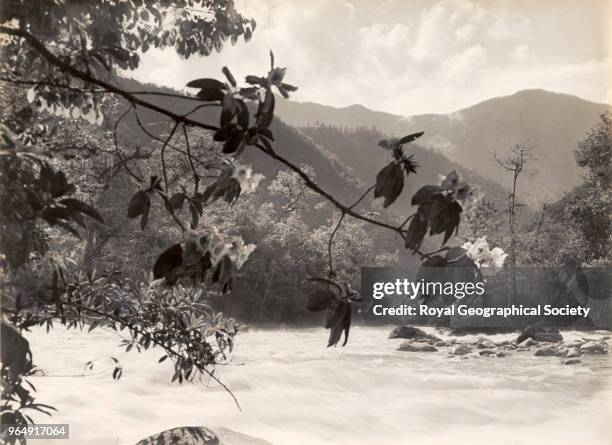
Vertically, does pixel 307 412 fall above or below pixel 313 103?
below

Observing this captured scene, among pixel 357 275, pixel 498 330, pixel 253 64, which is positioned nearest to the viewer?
pixel 253 64

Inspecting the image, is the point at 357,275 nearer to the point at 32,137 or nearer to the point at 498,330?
the point at 498,330

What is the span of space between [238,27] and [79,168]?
88cm

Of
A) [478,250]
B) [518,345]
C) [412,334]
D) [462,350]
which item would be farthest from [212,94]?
[462,350]

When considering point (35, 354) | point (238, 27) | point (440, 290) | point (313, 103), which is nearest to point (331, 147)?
point (313, 103)

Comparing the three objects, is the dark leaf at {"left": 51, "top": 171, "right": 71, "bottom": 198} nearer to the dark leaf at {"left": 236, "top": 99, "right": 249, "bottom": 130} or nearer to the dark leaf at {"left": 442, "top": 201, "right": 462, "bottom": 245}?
the dark leaf at {"left": 236, "top": 99, "right": 249, "bottom": 130}

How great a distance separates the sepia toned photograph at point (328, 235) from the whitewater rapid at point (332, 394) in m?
0.01

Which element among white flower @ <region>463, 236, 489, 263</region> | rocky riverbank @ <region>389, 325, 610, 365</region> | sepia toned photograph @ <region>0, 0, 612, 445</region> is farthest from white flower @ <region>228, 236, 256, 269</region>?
rocky riverbank @ <region>389, 325, 610, 365</region>

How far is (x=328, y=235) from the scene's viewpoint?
9.93 feet

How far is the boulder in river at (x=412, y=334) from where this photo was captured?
2943 mm

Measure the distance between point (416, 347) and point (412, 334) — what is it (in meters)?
0.09

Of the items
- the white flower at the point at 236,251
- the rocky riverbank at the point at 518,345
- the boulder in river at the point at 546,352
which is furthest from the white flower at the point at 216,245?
the boulder in river at the point at 546,352

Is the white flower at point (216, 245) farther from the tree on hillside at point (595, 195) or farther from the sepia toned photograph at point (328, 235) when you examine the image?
the tree on hillside at point (595, 195)

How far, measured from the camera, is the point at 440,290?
1.00m
